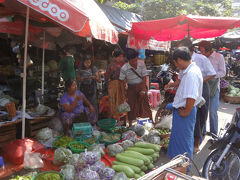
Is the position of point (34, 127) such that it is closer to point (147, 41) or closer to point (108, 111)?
point (108, 111)

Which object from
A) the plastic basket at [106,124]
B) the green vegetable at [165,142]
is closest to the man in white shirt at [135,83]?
the plastic basket at [106,124]

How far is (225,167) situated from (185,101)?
1.18m

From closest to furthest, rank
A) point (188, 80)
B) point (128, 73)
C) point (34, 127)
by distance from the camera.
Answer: point (188, 80) < point (34, 127) < point (128, 73)

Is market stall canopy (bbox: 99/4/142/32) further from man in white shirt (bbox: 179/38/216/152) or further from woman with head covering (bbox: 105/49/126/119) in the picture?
man in white shirt (bbox: 179/38/216/152)

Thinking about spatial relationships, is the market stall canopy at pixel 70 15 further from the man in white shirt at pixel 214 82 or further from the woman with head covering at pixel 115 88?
the man in white shirt at pixel 214 82

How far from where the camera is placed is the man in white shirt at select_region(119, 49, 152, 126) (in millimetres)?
4820

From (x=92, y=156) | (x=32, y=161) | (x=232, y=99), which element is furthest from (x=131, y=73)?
(x=232, y=99)

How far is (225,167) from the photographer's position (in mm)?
3045

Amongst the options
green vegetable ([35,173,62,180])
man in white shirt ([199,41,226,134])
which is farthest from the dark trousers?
green vegetable ([35,173,62,180])

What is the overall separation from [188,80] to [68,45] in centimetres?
422

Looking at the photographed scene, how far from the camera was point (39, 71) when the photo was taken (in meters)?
6.81

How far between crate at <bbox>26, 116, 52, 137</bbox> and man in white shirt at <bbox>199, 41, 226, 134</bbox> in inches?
144

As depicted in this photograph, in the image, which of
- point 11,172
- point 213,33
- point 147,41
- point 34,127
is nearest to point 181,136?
point 11,172

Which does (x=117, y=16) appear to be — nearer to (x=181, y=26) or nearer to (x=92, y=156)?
(x=181, y=26)
